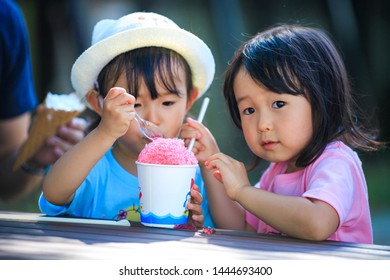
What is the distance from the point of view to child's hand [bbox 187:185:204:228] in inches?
67.4

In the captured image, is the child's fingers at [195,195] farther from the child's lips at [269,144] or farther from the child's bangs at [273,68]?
the child's bangs at [273,68]

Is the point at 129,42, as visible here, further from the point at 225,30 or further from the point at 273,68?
the point at 225,30

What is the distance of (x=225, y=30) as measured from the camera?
5.35 m

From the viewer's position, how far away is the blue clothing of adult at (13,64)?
2.94 m

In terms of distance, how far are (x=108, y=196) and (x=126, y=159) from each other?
8.4 inches

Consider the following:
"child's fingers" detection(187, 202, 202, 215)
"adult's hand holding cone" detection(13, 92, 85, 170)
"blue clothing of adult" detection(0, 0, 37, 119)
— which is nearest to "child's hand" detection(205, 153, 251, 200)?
"child's fingers" detection(187, 202, 202, 215)

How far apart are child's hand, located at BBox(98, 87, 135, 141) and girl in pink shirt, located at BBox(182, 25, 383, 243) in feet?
1.01

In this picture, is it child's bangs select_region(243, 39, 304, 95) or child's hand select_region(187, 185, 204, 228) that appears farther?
child's bangs select_region(243, 39, 304, 95)

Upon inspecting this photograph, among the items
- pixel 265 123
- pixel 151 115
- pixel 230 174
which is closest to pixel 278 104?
pixel 265 123

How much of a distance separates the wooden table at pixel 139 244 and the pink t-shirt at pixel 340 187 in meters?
0.16

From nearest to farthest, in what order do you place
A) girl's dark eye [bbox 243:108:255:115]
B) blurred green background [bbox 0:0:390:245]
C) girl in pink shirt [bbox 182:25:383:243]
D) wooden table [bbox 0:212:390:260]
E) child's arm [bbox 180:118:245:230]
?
wooden table [bbox 0:212:390:260] < girl in pink shirt [bbox 182:25:383:243] < girl's dark eye [bbox 243:108:255:115] < child's arm [bbox 180:118:245:230] < blurred green background [bbox 0:0:390:245]

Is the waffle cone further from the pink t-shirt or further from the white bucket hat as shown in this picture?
the pink t-shirt

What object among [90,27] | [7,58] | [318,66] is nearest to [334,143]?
[318,66]

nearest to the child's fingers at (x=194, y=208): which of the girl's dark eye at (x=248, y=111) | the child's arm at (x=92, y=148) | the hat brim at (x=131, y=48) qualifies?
the child's arm at (x=92, y=148)
